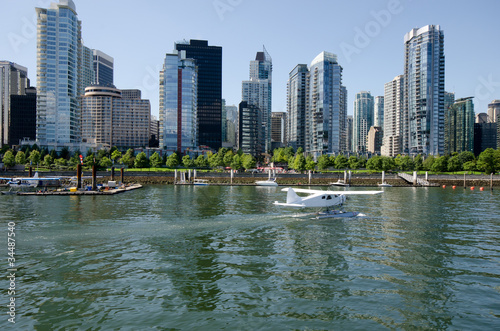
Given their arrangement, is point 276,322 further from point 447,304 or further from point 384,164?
point 384,164

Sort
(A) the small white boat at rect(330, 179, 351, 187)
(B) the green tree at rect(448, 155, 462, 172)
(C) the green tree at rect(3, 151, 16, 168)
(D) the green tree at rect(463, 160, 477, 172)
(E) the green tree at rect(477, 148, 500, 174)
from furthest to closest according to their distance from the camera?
1. (C) the green tree at rect(3, 151, 16, 168)
2. (B) the green tree at rect(448, 155, 462, 172)
3. (D) the green tree at rect(463, 160, 477, 172)
4. (E) the green tree at rect(477, 148, 500, 174)
5. (A) the small white boat at rect(330, 179, 351, 187)

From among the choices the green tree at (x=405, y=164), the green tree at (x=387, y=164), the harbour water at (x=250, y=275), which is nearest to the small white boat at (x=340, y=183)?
the green tree at (x=387, y=164)

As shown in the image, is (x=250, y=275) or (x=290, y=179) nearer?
(x=250, y=275)

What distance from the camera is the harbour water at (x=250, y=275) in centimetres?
1956

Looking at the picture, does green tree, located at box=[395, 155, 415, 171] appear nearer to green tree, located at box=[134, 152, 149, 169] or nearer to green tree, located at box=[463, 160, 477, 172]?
green tree, located at box=[463, 160, 477, 172]

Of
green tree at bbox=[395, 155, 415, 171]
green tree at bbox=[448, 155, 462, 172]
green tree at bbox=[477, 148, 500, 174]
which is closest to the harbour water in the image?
green tree at bbox=[477, 148, 500, 174]

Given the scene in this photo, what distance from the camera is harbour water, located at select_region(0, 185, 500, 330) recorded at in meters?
19.6

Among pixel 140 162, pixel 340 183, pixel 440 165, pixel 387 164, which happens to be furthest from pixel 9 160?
pixel 440 165

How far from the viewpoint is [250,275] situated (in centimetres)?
2636

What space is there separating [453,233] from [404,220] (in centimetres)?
952

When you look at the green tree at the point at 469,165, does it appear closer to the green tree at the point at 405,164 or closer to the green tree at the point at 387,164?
the green tree at the point at 405,164

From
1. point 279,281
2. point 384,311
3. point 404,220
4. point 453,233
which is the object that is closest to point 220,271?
point 279,281

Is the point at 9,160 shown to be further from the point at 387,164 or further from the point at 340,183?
the point at 387,164

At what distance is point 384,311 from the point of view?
2055 centimetres
